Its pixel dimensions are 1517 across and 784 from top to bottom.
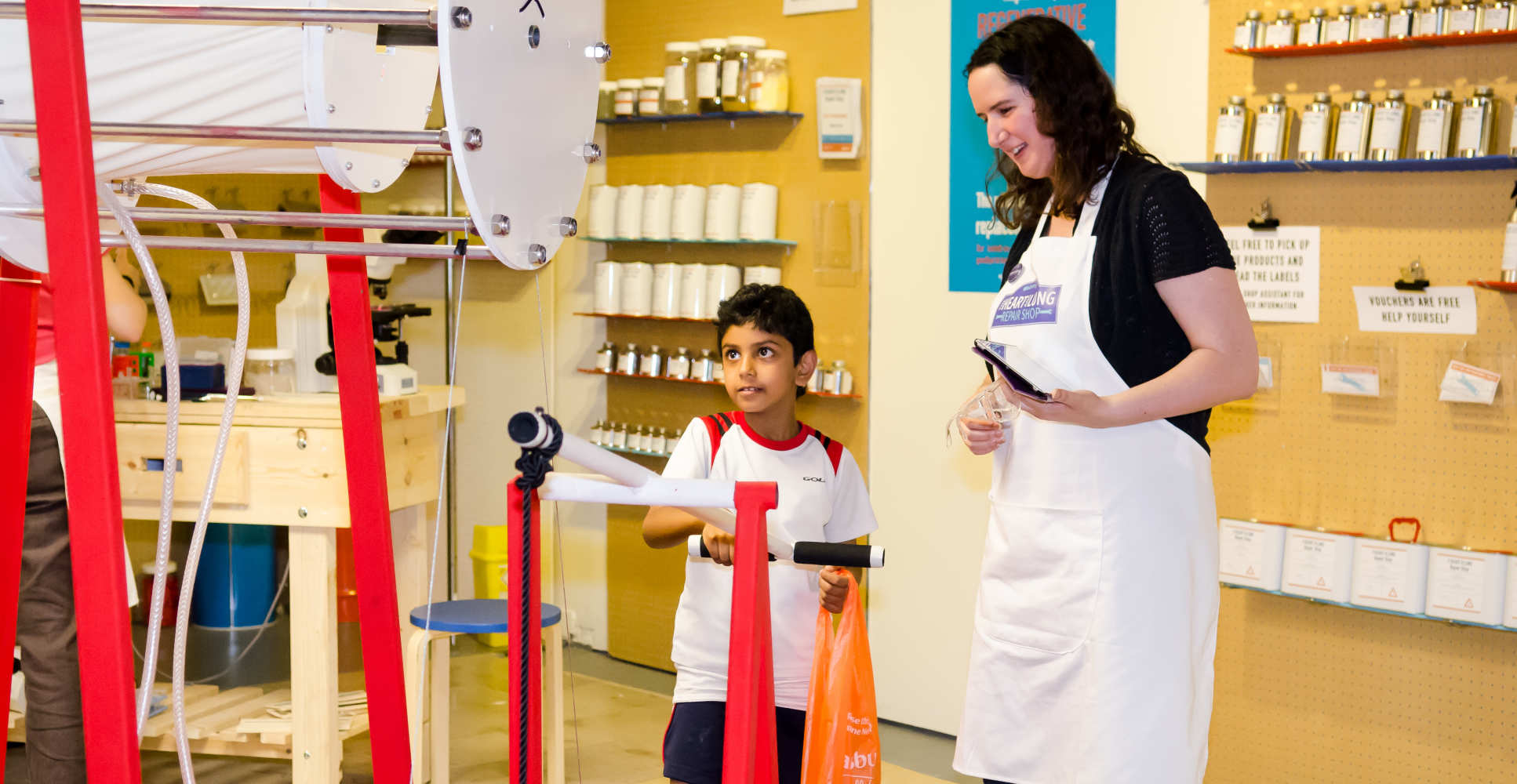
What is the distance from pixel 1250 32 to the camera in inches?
125

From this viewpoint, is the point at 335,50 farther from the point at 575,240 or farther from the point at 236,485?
the point at 575,240

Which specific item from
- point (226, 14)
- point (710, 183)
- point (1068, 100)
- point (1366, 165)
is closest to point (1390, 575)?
point (1366, 165)

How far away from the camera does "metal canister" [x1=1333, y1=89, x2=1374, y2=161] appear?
118 inches

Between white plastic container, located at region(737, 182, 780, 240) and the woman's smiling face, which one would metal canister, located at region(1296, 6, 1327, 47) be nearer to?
the woman's smiling face

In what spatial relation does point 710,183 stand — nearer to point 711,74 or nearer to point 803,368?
point 711,74

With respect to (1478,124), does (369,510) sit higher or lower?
lower

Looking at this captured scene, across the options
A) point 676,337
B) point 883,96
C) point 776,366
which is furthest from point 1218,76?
point 676,337

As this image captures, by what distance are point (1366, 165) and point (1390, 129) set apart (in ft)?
0.32

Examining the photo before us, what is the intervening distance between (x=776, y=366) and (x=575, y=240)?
267 cm

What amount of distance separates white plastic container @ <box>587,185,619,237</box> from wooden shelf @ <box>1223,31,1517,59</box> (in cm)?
215

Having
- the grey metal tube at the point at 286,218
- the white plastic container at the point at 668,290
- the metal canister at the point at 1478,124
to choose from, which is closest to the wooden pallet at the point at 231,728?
the white plastic container at the point at 668,290

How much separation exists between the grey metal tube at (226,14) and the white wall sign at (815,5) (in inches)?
119

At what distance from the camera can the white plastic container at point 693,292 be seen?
427 cm

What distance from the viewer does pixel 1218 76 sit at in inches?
131
